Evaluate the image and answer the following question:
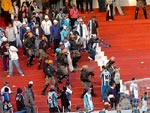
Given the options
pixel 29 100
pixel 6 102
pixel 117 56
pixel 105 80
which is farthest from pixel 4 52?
pixel 117 56

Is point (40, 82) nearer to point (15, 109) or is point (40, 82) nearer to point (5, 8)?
point (15, 109)

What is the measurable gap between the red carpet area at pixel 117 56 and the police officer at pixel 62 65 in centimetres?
48

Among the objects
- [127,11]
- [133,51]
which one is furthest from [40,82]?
[127,11]

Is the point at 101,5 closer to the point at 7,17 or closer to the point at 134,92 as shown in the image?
the point at 7,17

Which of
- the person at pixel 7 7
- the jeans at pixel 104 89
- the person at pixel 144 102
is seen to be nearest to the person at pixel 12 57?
the jeans at pixel 104 89

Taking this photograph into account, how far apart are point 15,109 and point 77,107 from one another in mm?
2278

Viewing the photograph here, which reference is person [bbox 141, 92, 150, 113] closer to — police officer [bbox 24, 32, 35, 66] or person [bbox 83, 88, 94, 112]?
person [bbox 83, 88, 94, 112]

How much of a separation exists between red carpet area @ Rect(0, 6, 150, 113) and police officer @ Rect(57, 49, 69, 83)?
0.48 metres

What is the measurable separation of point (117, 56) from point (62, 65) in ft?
11.8

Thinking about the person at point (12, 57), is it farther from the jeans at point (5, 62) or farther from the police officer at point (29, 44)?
the police officer at point (29, 44)

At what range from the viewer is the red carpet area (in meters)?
27.2

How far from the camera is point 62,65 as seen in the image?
27016mm

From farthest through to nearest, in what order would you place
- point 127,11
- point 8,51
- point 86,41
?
1. point 127,11
2. point 86,41
3. point 8,51

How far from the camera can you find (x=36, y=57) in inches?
1154
